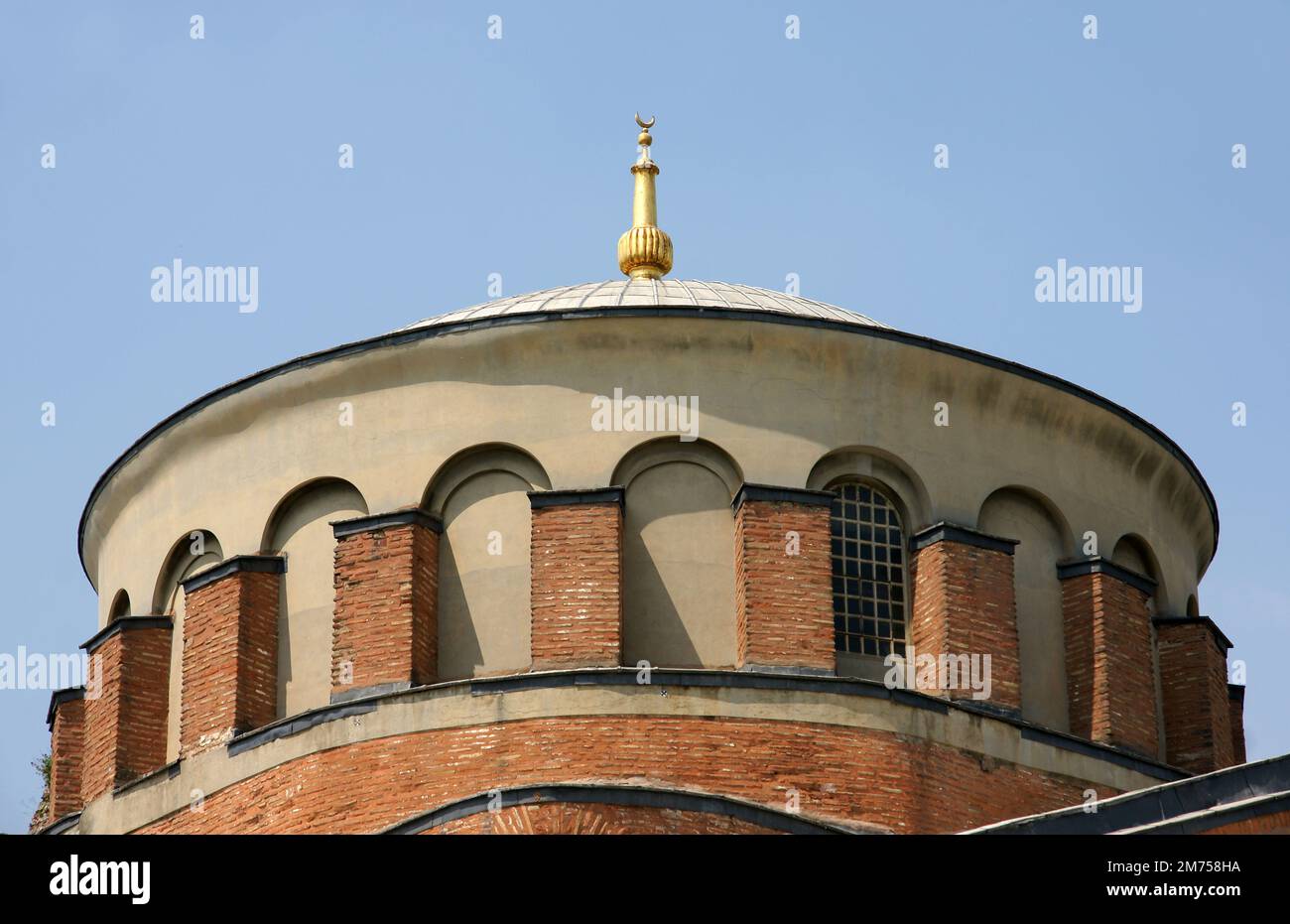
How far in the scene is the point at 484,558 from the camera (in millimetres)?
27750

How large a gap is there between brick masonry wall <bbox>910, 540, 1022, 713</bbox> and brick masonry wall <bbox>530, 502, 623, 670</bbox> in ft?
10.5

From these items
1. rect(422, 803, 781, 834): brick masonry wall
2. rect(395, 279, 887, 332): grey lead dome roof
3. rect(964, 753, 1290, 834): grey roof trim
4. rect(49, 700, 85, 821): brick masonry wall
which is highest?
rect(395, 279, 887, 332): grey lead dome roof

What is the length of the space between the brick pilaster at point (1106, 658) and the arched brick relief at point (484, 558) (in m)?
5.94

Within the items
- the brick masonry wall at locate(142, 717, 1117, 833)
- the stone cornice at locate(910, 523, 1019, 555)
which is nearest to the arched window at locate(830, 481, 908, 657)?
the stone cornice at locate(910, 523, 1019, 555)

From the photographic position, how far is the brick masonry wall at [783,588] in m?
26.8

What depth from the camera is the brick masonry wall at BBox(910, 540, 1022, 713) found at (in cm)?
2755

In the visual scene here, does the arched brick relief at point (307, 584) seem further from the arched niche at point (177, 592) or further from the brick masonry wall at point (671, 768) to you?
→ the brick masonry wall at point (671, 768)

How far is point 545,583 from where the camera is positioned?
27125 millimetres

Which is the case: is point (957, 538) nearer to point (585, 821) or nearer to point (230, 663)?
point (585, 821)

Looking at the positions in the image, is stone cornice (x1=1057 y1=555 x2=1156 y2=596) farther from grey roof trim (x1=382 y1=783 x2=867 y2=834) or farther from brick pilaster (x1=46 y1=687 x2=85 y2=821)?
brick pilaster (x1=46 y1=687 x2=85 y2=821)

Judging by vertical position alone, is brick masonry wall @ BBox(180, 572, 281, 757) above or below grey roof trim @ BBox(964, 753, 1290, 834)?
above
